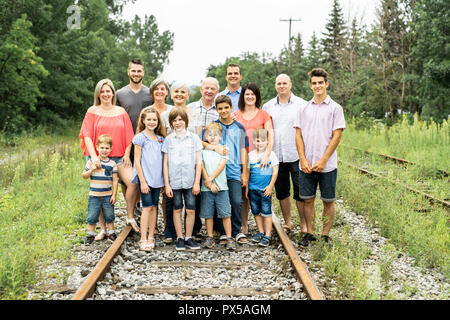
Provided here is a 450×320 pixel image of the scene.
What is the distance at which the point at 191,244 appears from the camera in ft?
16.6

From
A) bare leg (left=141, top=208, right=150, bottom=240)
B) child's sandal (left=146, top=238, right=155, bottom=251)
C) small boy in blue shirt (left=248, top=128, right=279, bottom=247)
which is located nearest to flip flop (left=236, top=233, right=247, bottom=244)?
small boy in blue shirt (left=248, top=128, right=279, bottom=247)

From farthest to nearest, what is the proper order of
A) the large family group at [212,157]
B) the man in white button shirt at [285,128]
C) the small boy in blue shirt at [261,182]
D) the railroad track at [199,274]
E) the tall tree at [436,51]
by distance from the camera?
the tall tree at [436,51] < the man in white button shirt at [285,128] < the small boy in blue shirt at [261,182] < the large family group at [212,157] < the railroad track at [199,274]

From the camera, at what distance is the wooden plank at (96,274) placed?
3477mm

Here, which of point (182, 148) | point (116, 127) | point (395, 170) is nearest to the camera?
point (182, 148)

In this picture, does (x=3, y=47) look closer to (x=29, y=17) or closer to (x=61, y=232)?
(x=29, y=17)

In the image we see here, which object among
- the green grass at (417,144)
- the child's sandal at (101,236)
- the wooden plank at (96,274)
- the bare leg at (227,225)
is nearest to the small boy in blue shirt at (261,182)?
the bare leg at (227,225)

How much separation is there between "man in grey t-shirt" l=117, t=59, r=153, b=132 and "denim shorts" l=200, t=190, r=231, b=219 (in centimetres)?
172

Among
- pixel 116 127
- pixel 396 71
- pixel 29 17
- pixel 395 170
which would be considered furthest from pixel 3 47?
pixel 396 71

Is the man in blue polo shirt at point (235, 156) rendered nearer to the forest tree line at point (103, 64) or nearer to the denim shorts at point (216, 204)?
the denim shorts at point (216, 204)

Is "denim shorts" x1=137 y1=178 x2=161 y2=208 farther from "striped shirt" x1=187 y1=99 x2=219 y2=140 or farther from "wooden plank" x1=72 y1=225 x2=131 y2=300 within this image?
"striped shirt" x1=187 y1=99 x2=219 y2=140

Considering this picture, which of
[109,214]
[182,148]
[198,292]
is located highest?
[182,148]

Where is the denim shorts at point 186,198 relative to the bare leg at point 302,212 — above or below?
above

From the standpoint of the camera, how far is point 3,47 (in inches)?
606
